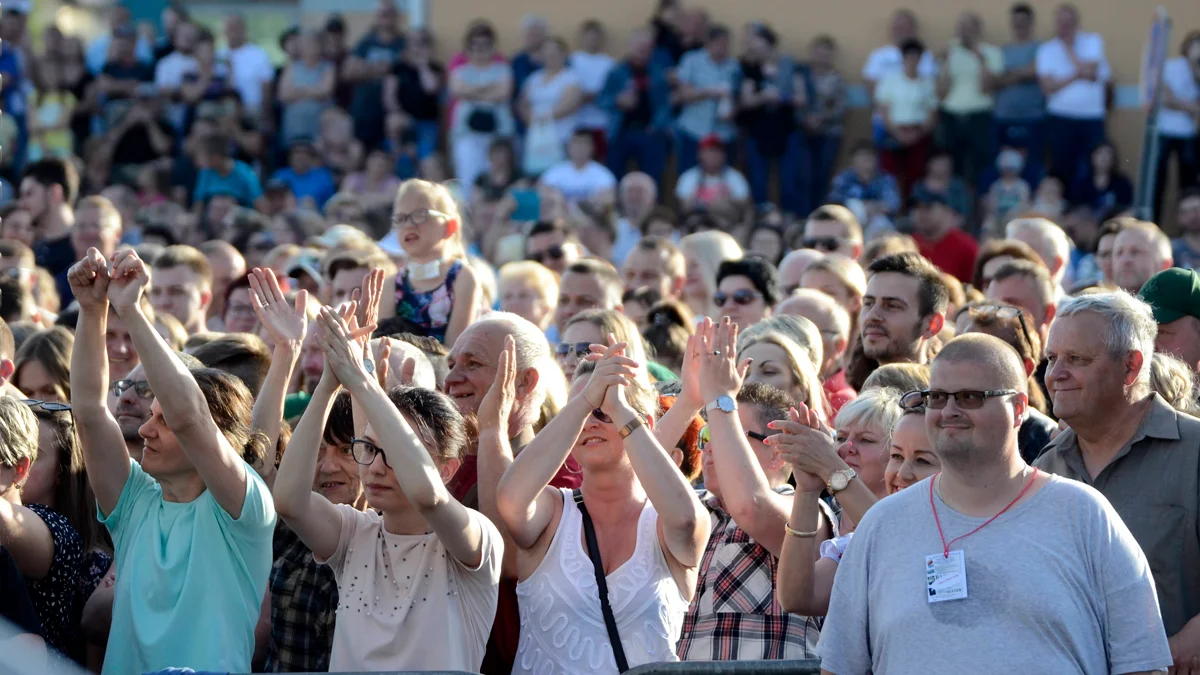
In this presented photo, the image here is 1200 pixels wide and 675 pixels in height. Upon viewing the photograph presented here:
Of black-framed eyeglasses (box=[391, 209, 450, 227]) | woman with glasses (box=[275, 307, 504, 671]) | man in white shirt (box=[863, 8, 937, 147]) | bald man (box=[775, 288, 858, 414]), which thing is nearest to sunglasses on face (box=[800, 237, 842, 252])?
bald man (box=[775, 288, 858, 414])

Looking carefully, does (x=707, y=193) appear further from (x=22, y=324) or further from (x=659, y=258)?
(x=22, y=324)

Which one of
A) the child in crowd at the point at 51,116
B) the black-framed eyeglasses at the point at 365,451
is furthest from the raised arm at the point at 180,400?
the child in crowd at the point at 51,116

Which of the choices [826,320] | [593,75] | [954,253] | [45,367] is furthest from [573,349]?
[593,75]

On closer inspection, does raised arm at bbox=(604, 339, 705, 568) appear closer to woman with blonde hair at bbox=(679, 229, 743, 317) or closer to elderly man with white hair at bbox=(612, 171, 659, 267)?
woman with blonde hair at bbox=(679, 229, 743, 317)

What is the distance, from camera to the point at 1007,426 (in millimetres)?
4211

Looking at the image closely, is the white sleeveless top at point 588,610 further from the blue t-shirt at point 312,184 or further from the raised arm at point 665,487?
the blue t-shirt at point 312,184

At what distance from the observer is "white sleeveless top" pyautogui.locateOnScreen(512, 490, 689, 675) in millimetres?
4680

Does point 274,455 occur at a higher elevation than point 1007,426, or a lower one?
lower

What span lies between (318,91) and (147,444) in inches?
488

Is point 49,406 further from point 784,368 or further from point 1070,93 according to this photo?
point 1070,93

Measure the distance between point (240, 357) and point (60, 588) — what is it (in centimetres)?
148

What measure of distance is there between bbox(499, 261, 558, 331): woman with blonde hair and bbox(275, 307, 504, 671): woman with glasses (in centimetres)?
342

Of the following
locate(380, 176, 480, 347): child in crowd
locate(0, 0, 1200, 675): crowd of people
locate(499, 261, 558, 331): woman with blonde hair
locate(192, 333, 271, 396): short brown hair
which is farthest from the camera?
locate(499, 261, 558, 331): woman with blonde hair

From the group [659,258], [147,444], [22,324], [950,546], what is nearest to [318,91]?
[659,258]
